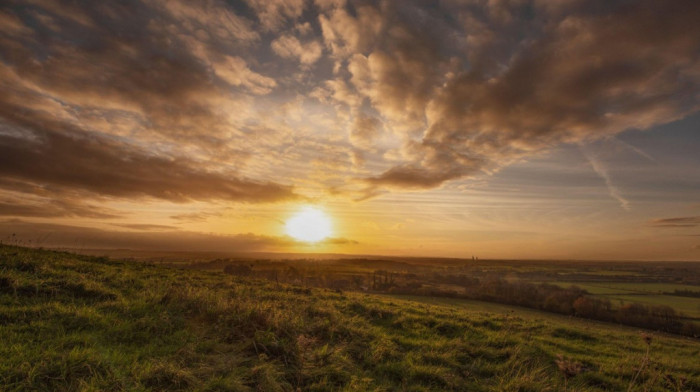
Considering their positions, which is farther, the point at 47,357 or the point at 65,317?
the point at 65,317

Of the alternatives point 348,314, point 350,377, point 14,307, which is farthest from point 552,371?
point 14,307

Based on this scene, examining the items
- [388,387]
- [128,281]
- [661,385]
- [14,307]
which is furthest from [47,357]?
[661,385]

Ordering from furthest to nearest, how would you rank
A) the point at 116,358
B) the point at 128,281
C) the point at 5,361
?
1. the point at 128,281
2. the point at 116,358
3. the point at 5,361

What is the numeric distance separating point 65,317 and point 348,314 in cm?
859

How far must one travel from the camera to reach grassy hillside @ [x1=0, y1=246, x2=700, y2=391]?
5023 millimetres

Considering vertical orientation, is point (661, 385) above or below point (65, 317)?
below

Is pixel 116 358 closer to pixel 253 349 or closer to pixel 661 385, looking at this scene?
pixel 253 349

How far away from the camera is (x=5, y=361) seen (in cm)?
460

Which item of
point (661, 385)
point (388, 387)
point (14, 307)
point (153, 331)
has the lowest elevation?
point (661, 385)

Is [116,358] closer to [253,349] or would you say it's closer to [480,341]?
[253,349]

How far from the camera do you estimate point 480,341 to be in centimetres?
1007

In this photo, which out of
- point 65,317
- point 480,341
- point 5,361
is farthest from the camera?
point 480,341

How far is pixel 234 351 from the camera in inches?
264

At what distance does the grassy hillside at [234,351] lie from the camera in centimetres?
502
